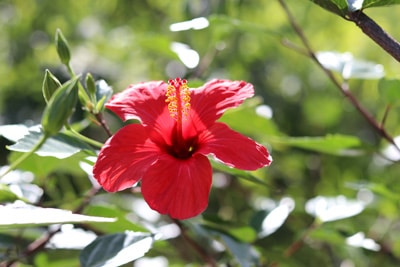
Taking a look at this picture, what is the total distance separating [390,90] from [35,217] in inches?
23.1

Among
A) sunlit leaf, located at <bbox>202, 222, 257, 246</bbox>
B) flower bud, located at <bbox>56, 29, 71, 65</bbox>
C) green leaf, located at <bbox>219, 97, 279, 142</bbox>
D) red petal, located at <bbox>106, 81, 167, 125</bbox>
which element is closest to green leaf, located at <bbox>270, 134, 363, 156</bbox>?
green leaf, located at <bbox>219, 97, 279, 142</bbox>

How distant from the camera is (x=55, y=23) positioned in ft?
6.33

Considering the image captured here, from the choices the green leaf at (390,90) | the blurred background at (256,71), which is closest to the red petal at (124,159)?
the green leaf at (390,90)

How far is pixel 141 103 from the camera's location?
85 cm

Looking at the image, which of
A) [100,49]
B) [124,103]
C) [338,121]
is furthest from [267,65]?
[124,103]

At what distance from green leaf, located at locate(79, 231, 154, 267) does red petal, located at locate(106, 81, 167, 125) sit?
15 centimetres

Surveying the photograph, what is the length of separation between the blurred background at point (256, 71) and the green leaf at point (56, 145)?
1.58 ft

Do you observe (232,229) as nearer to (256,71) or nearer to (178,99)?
(178,99)

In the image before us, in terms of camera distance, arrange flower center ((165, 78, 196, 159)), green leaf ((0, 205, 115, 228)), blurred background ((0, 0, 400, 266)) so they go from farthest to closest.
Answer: blurred background ((0, 0, 400, 266)) < flower center ((165, 78, 196, 159)) < green leaf ((0, 205, 115, 228))

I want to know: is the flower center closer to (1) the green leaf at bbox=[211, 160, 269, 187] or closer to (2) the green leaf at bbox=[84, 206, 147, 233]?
(1) the green leaf at bbox=[211, 160, 269, 187]

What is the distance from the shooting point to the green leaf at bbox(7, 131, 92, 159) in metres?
0.79

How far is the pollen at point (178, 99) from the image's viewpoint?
0.84m

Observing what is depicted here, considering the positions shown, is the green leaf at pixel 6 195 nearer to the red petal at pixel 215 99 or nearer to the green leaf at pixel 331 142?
the red petal at pixel 215 99

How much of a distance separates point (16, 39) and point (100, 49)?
0.98 ft
